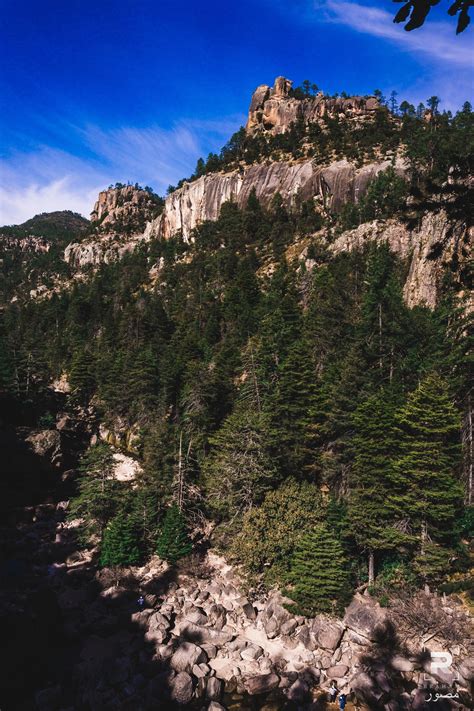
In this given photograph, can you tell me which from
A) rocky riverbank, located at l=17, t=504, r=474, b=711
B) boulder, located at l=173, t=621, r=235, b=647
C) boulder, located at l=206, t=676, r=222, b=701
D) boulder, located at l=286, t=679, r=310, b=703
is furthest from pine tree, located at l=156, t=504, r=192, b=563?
boulder, located at l=286, t=679, r=310, b=703

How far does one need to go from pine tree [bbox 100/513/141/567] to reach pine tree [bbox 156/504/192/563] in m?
2.10

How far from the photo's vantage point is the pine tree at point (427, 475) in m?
25.7

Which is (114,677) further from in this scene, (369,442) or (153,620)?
(369,442)

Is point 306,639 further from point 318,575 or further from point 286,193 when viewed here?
point 286,193

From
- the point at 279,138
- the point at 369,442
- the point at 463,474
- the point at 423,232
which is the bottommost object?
the point at 463,474

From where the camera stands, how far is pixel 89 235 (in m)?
181

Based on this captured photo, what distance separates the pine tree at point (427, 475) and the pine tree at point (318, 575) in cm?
501

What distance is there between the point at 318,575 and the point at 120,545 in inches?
662

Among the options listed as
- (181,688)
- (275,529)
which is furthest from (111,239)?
(181,688)

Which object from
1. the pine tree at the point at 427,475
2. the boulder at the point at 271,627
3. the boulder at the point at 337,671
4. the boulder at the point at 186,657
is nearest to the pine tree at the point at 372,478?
the pine tree at the point at 427,475

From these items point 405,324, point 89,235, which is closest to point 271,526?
point 405,324

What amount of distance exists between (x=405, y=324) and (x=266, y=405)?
17130 millimetres

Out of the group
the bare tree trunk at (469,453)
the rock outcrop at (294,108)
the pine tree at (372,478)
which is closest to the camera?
the pine tree at (372,478)

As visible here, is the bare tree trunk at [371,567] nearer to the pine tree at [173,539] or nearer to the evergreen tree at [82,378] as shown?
the pine tree at [173,539]
